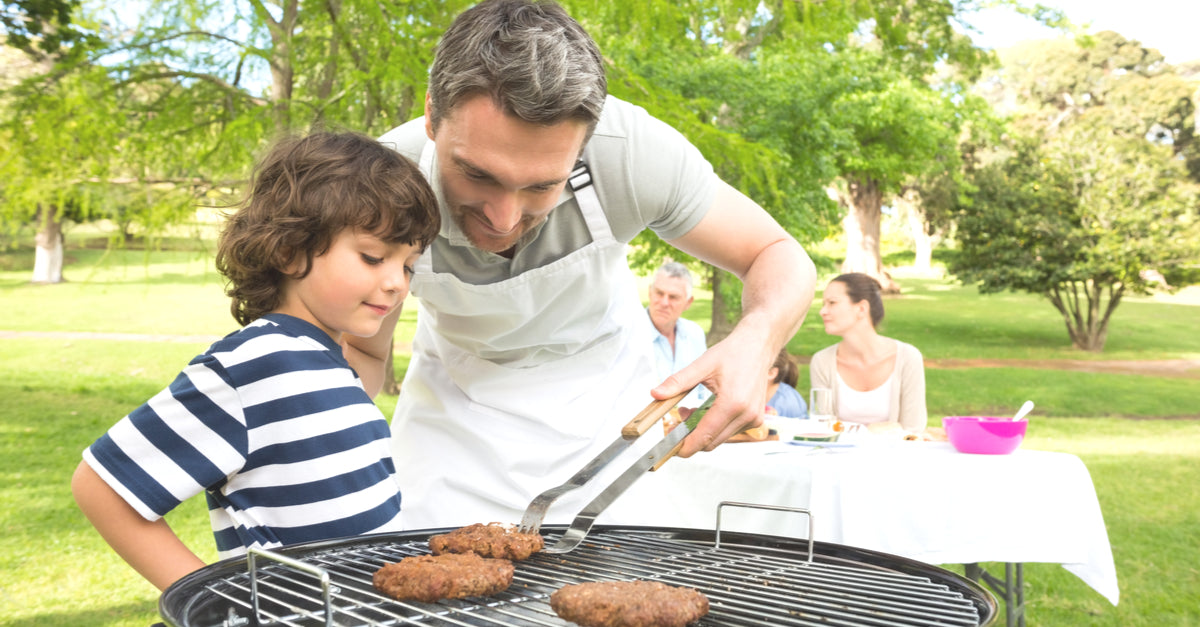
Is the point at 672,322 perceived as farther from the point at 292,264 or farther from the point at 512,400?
the point at 292,264

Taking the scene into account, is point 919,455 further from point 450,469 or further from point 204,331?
point 204,331

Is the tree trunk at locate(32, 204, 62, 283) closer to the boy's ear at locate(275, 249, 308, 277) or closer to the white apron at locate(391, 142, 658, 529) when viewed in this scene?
the white apron at locate(391, 142, 658, 529)

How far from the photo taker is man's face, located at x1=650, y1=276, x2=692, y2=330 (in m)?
7.06

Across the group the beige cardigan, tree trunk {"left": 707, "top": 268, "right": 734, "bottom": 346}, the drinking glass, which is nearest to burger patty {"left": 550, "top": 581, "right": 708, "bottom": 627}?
the drinking glass

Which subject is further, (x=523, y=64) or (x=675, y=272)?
(x=675, y=272)

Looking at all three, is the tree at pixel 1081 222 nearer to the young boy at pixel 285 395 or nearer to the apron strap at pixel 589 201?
the apron strap at pixel 589 201

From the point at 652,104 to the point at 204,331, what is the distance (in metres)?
17.0

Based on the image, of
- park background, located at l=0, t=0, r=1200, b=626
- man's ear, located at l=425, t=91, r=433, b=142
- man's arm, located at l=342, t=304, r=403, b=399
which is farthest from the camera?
park background, located at l=0, t=0, r=1200, b=626

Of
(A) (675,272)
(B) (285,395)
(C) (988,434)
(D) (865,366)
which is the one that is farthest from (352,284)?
(A) (675,272)

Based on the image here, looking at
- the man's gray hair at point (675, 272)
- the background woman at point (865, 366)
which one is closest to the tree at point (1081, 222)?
the man's gray hair at point (675, 272)

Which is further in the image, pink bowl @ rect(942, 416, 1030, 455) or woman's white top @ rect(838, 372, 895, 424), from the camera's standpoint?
woman's white top @ rect(838, 372, 895, 424)

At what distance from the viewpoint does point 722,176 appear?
11516 millimetres

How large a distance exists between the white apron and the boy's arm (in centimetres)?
80

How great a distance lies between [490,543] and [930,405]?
42.3ft
